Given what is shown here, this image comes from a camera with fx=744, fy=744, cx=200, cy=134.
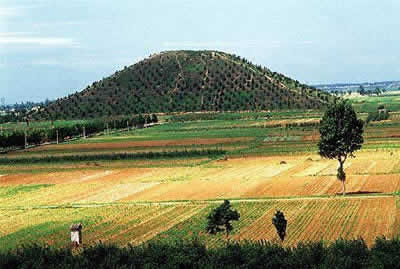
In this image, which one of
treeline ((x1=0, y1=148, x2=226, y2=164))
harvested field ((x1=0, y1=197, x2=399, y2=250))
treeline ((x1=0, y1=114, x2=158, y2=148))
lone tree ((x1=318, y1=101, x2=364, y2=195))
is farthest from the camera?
treeline ((x1=0, y1=114, x2=158, y2=148))

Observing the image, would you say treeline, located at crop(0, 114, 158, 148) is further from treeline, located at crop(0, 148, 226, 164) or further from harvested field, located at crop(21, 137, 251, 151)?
treeline, located at crop(0, 148, 226, 164)

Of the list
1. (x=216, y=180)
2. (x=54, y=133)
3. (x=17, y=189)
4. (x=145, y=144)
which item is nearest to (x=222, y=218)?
(x=216, y=180)

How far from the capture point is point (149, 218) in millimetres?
47656

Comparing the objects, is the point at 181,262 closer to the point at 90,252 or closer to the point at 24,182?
the point at 90,252

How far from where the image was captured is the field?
137 feet

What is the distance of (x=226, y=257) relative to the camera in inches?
1144

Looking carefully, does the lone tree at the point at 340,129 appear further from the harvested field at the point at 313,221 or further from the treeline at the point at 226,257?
the treeline at the point at 226,257

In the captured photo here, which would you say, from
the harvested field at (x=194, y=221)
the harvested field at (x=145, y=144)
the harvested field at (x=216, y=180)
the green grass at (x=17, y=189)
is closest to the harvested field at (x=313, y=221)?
the harvested field at (x=194, y=221)

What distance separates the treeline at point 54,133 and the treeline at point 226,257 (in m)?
91.9

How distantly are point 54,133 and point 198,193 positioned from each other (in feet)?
274

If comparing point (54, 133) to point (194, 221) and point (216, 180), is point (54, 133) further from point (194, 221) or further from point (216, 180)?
point (194, 221)

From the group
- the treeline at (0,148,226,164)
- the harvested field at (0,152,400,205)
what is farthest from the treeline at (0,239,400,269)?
the treeline at (0,148,226,164)

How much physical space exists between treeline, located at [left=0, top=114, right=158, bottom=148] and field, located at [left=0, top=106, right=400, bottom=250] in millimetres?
14837

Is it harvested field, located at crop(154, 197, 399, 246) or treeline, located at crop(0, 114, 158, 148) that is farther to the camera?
treeline, located at crop(0, 114, 158, 148)
